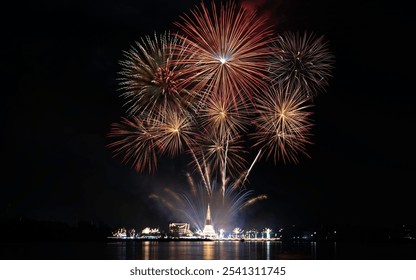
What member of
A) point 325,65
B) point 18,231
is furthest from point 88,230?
point 325,65
